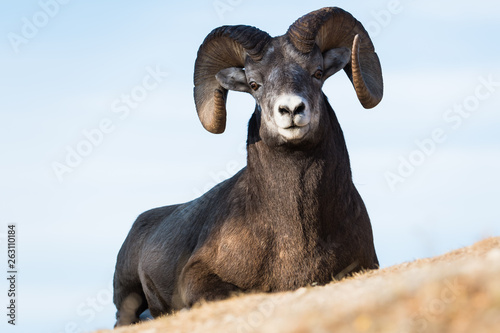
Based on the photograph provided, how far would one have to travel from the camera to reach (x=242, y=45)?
472 inches

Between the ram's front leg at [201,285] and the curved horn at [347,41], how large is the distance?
3581mm

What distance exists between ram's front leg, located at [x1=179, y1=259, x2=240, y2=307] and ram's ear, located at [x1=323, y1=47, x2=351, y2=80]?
3.56 meters

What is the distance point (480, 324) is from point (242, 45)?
299 inches

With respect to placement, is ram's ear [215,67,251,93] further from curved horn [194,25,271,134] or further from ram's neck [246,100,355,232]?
ram's neck [246,100,355,232]

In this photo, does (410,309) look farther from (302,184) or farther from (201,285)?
(201,285)

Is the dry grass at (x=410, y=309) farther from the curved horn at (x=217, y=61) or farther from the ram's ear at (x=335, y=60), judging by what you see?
the curved horn at (x=217, y=61)

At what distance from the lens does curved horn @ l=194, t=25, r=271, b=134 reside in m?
11.9

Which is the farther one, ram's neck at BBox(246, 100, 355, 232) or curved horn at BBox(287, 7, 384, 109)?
curved horn at BBox(287, 7, 384, 109)

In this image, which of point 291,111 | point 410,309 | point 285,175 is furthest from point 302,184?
point 410,309

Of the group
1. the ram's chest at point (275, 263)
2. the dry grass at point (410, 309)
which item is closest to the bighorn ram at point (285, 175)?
the ram's chest at point (275, 263)

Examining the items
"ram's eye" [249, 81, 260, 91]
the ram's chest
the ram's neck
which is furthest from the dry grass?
"ram's eye" [249, 81, 260, 91]

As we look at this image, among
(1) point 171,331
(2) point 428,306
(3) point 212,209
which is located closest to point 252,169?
(3) point 212,209

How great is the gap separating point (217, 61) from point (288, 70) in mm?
2062

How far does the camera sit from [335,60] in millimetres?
12289
